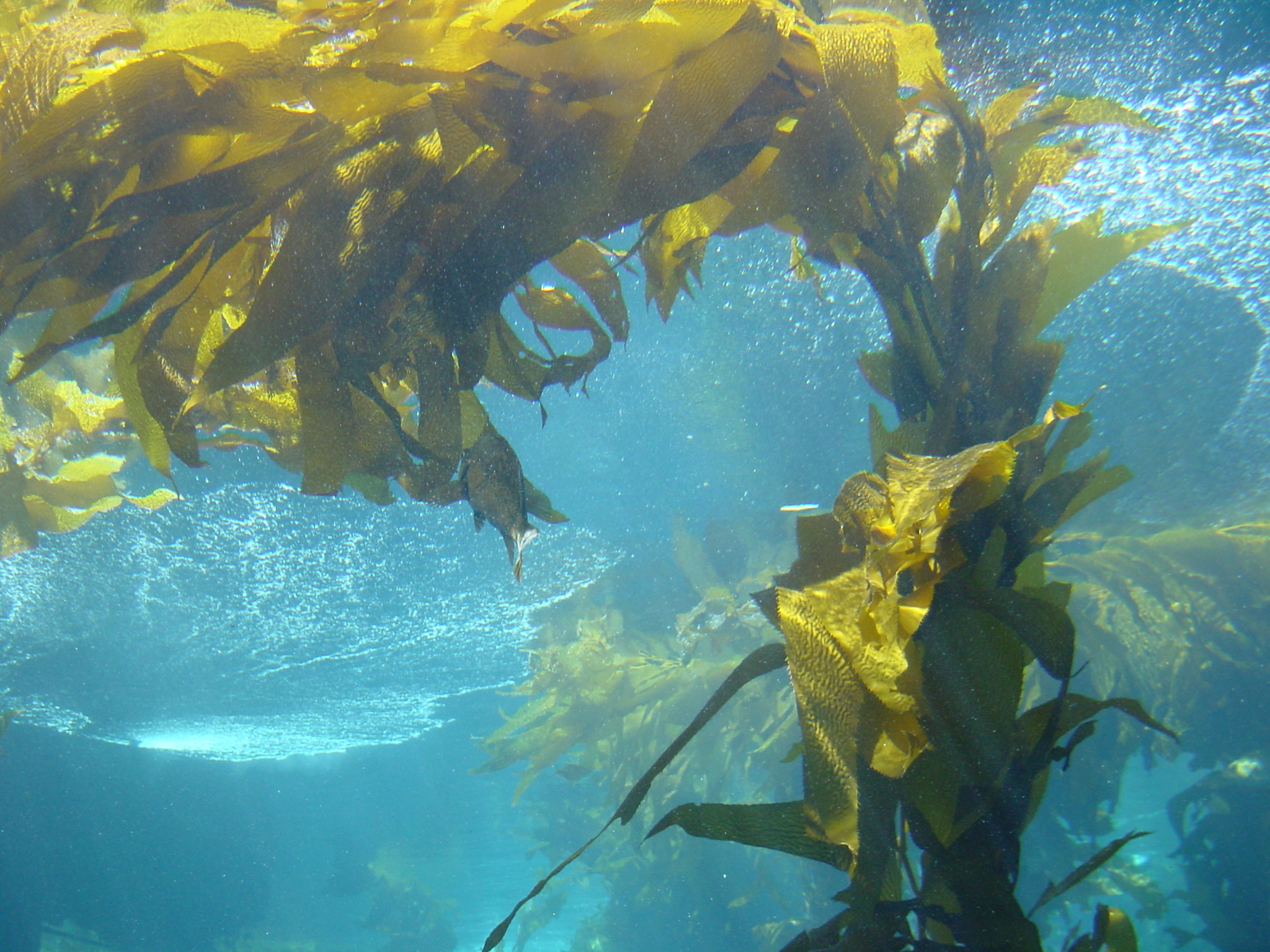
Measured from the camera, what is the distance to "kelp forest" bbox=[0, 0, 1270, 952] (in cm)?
86

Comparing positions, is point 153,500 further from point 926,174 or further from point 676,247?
point 926,174

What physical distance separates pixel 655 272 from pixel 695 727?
3.82 feet

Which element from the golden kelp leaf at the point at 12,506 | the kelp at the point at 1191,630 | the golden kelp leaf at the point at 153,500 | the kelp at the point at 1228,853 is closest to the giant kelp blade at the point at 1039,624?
the golden kelp leaf at the point at 153,500

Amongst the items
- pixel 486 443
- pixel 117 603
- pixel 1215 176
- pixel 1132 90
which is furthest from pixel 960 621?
pixel 117 603

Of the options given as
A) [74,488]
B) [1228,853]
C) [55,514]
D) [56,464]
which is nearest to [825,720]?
[74,488]

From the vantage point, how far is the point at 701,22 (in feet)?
3.85

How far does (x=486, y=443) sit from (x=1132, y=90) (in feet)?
18.1

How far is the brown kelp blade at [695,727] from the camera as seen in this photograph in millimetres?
860

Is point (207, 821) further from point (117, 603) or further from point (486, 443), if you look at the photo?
point (486, 443)

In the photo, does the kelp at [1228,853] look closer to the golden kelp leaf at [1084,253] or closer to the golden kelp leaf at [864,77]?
the golden kelp leaf at [1084,253]

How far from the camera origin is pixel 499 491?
4.16ft

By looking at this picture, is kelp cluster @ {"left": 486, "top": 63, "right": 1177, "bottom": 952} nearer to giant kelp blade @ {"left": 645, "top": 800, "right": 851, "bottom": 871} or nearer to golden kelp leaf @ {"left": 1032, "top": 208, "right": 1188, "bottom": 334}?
giant kelp blade @ {"left": 645, "top": 800, "right": 851, "bottom": 871}

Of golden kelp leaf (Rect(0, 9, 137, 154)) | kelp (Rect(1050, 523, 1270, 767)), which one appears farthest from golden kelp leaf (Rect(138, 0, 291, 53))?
kelp (Rect(1050, 523, 1270, 767))

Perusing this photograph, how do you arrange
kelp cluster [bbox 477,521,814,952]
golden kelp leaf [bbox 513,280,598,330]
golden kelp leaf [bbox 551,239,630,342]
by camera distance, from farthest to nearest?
kelp cluster [bbox 477,521,814,952], golden kelp leaf [bbox 513,280,598,330], golden kelp leaf [bbox 551,239,630,342]
